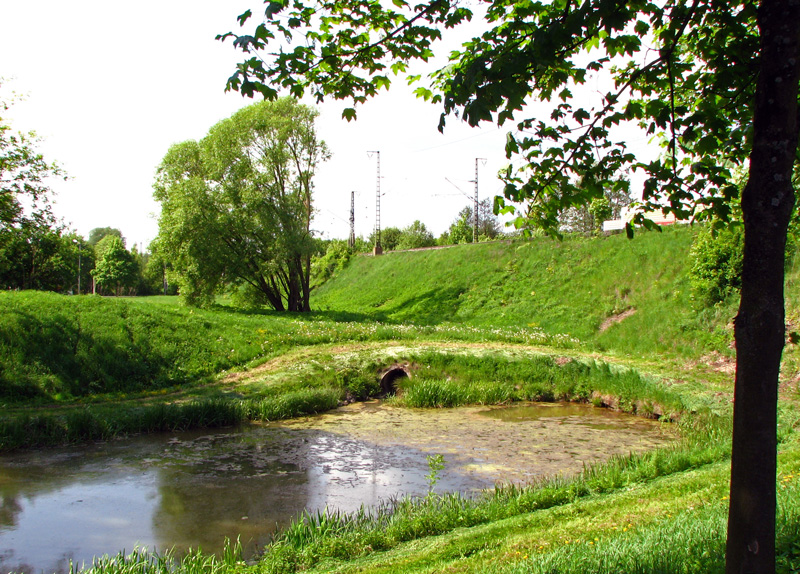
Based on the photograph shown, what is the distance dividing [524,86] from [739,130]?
167 cm

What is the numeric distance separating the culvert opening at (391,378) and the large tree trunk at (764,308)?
1615cm

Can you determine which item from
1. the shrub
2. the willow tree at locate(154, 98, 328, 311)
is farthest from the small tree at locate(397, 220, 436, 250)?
the shrub

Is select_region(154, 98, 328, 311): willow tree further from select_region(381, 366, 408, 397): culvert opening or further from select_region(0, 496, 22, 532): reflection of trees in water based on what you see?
select_region(0, 496, 22, 532): reflection of trees in water

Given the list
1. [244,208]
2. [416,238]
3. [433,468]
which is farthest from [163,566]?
[416,238]

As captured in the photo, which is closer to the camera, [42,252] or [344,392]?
[344,392]

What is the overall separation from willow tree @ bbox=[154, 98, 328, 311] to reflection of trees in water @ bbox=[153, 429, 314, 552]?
21292 mm

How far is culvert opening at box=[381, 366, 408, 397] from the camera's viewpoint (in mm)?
19594

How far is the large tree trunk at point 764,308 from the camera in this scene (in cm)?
336

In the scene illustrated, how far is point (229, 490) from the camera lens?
33.9ft

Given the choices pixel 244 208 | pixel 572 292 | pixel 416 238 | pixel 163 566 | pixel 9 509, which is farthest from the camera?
pixel 416 238

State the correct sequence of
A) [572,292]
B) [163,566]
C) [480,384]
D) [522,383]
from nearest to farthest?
[163,566]
[480,384]
[522,383]
[572,292]

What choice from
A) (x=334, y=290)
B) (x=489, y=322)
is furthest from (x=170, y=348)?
(x=334, y=290)

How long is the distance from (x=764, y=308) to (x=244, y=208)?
1313 inches

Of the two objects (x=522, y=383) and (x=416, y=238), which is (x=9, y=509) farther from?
(x=416, y=238)
